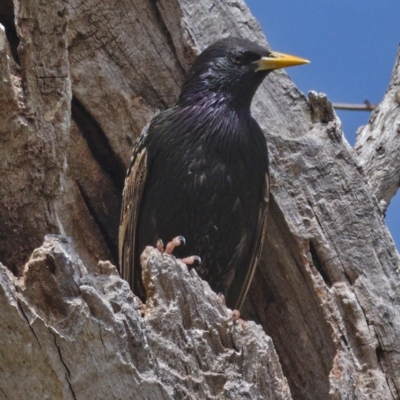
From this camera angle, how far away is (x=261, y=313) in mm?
5301

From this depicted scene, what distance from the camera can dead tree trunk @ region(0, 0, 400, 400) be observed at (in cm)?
333

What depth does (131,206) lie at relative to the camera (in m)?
5.23

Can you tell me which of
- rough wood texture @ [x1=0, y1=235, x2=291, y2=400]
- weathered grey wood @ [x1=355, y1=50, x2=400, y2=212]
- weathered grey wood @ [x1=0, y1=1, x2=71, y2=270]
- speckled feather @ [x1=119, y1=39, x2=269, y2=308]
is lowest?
rough wood texture @ [x1=0, y1=235, x2=291, y2=400]

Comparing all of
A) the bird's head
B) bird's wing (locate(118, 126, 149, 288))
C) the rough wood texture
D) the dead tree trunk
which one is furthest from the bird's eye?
the rough wood texture

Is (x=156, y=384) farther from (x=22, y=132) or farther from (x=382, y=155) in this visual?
(x=382, y=155)

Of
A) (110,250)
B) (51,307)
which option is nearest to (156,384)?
(51,307)

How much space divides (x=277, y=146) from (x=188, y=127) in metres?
0.50

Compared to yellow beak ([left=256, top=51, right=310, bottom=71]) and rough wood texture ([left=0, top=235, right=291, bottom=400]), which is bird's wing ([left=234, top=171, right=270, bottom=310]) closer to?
yellow beak ([left=256, top=51, right=310, bottom=71])

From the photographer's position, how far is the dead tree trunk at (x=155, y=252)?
3.33 meters

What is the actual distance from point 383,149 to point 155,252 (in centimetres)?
203

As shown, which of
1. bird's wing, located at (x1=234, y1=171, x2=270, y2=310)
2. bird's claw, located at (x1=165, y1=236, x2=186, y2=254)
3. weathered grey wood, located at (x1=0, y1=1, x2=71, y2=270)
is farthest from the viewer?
bird's wing, located at (x1=234, y1=171, x2=270, y2=310)

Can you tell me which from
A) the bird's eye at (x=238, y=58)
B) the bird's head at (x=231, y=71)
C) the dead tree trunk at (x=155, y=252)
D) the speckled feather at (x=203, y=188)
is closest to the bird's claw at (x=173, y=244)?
the speckled feather at (x=203, y=188)

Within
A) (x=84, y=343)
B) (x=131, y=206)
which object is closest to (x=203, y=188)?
(x=131, y=206)

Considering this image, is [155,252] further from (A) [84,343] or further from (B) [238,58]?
(B) [238,58]
